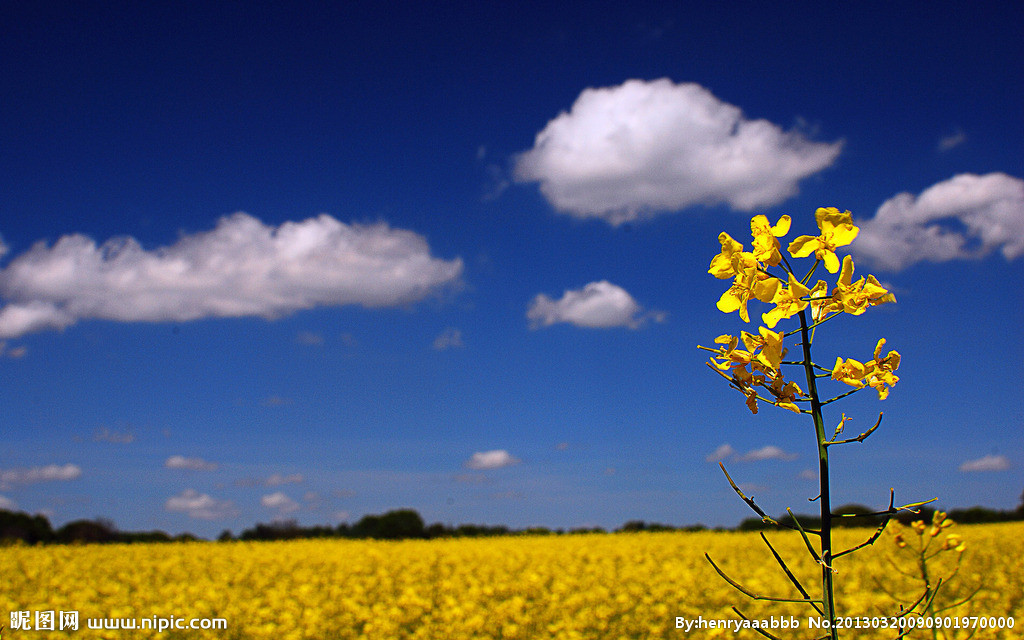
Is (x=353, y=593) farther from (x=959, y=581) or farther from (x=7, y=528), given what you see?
(x=7, y=528)

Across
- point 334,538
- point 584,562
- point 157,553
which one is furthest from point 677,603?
point 334,538

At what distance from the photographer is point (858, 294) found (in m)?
1.20

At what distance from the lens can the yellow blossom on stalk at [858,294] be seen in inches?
47.0

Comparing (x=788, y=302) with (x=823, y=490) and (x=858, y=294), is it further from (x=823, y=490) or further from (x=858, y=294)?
(x=823, y=490)

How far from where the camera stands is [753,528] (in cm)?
1662

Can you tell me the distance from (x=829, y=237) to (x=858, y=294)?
12 centimetres

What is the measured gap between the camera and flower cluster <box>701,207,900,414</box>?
120cm

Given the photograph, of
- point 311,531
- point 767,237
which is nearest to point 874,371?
point 767,237

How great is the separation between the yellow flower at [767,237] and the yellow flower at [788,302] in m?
0.05

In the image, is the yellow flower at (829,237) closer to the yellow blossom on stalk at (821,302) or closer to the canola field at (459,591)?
the yellow blossom on stalk at (821,302)

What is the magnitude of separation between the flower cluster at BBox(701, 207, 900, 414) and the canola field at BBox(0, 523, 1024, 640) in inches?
107

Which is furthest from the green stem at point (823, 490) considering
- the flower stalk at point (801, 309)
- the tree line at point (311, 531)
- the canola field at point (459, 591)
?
the tree line at point (311, 531)

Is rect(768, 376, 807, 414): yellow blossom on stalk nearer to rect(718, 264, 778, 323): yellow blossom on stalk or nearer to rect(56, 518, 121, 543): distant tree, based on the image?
rect(718, 264, 778, 323): yellow blossom on stalk

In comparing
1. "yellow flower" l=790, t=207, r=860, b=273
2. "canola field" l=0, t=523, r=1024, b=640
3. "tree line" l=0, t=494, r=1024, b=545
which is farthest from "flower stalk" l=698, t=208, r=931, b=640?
"tree line" l=0, t=494, r=1024, b=545
